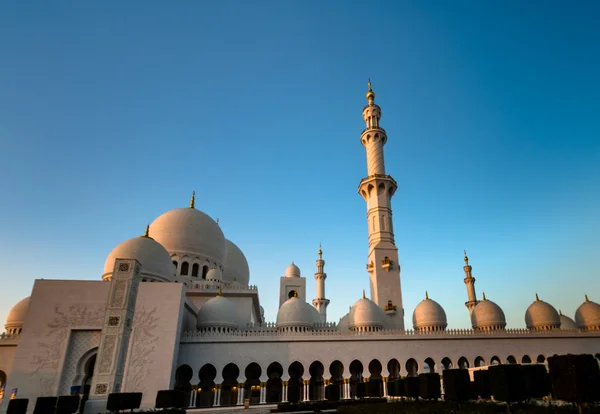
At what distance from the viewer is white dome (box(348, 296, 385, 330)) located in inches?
946

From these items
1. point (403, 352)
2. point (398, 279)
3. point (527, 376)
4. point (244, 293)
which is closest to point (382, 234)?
point (398, 279)

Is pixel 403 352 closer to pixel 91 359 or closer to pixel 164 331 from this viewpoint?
pixel 164 331

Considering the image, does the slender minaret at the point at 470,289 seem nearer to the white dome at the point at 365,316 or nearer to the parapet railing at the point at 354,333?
the parapet railing at the point at 354,333

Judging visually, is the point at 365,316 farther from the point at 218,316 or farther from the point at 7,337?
the point at 7,337

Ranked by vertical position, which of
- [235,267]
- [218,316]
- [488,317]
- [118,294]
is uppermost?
[235,267]

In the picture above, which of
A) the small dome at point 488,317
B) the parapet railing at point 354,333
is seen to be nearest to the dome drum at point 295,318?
the parapet railing at point 354,333

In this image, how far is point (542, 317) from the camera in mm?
27062

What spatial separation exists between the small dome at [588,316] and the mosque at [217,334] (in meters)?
0.09

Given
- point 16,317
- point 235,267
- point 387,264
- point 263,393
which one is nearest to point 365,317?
point 387,264

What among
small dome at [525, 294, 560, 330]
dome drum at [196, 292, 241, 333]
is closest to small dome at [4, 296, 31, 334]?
dome drum at [196, 292, 241, 333]

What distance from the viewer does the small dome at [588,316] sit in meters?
27.0

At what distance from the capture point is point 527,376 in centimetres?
1045

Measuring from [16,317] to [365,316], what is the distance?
Answer: 23.1 metres

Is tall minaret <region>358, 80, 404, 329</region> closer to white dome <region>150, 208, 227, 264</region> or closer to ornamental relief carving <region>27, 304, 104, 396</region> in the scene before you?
white dome <region>150, 208, 227, 264</region>
